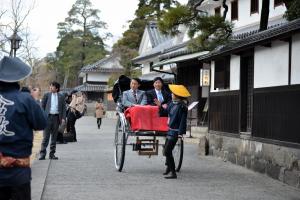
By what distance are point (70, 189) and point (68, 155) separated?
5.76 m

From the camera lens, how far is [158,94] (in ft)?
37.3

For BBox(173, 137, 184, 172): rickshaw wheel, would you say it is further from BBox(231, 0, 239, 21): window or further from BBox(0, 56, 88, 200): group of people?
BBox(231, 0, 239, 21): window

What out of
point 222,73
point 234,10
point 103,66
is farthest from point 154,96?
→ point 103,66

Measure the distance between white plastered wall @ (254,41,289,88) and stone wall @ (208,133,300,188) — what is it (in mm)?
1367

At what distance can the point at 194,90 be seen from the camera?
2473 cm

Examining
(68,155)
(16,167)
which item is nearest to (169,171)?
(68,155)

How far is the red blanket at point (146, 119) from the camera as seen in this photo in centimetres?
1069

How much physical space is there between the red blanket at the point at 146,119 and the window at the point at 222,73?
390 centimetres

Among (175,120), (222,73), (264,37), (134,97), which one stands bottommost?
(175,120)

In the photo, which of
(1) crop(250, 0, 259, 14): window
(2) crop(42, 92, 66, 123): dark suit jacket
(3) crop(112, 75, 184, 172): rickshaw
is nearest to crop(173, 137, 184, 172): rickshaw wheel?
(3) crop(112, 75, 184, 172): rickshaw

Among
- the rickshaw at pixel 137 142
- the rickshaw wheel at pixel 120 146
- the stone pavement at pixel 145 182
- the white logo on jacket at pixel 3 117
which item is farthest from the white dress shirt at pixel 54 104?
the white logo on jacket at pixel 3 117

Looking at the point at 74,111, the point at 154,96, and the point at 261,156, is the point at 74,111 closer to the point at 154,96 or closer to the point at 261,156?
the point at 154,96

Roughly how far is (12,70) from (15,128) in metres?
0.53

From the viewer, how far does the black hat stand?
4.56m
